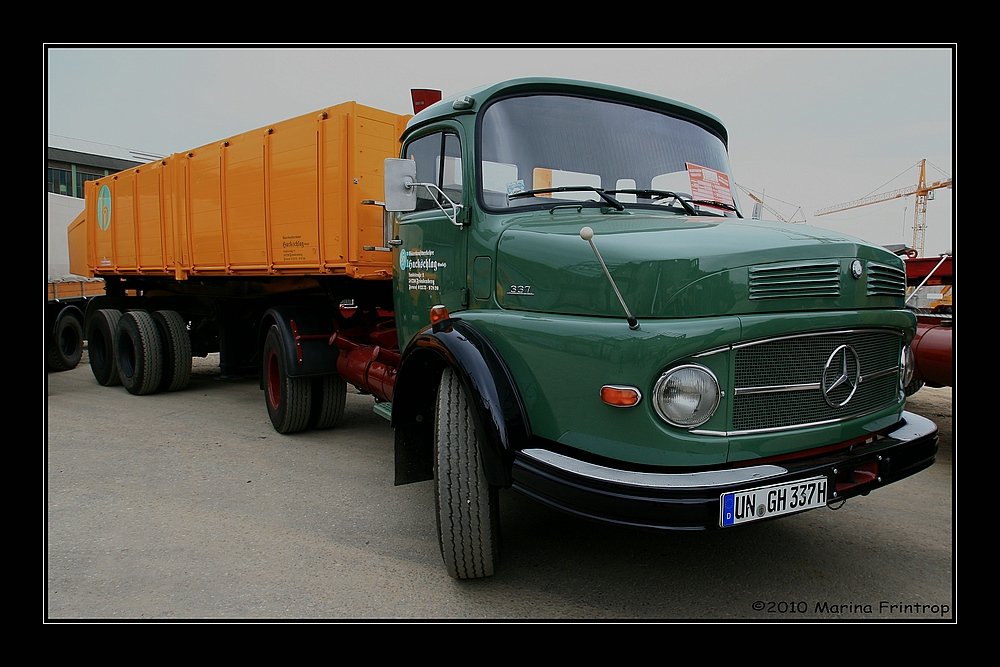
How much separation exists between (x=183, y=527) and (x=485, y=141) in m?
2.88

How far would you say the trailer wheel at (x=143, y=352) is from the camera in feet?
27.6

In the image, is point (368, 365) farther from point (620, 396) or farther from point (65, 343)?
point (65, 343)

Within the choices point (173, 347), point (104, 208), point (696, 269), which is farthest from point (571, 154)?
point (104, 208)

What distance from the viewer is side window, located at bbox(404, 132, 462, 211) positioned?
3.92 metres

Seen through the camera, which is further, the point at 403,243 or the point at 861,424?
the point at 403,243

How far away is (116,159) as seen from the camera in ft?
53.6

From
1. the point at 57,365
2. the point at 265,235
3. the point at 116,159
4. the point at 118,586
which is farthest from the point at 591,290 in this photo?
the point at 116,159

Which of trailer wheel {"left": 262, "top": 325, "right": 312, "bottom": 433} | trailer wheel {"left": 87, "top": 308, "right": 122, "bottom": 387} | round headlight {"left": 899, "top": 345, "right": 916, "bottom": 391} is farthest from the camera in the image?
trailer wheel {"left": 87, "top": 308, "right": 122, "bottom": 387}

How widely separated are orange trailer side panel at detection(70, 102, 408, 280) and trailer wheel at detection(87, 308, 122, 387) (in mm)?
1029

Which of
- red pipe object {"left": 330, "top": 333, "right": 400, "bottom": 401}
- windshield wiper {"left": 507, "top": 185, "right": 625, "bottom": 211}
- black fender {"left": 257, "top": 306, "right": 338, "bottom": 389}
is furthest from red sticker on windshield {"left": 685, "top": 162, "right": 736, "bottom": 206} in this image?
black fender {"left": 257, "top": 306, "right": 338, "bottom": 389}

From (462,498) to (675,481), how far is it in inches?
41.7

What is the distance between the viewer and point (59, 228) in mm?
13898

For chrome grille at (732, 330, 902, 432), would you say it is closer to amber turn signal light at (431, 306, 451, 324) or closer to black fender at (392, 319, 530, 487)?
black fender at (392, 319, 530, 487)

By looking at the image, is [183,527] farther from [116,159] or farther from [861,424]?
[116,159]
